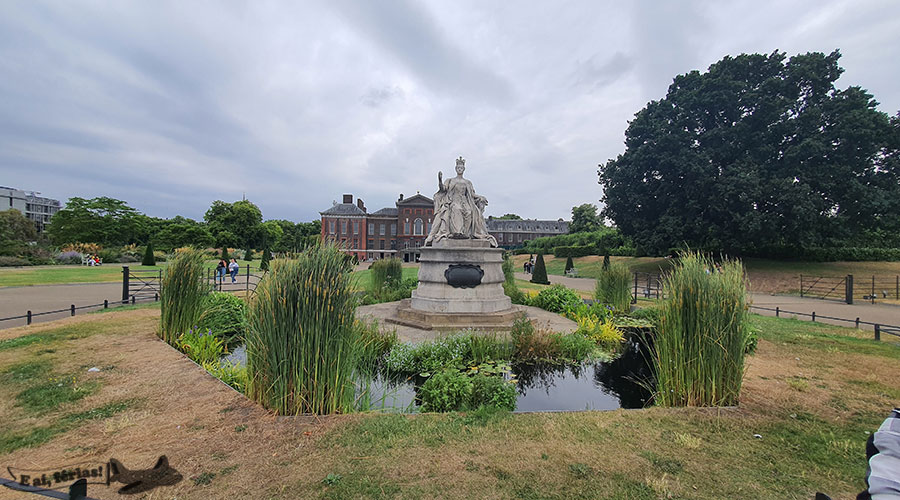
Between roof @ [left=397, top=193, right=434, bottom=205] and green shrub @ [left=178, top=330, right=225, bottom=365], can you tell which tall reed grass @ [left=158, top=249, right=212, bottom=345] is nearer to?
green shrub @ [left=178, top=330, right=225, bottom=365]

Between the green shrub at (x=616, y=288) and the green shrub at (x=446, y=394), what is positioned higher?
the green shrub at (x=616, y=288)

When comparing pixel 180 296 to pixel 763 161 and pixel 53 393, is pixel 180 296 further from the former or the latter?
pixel 763 161

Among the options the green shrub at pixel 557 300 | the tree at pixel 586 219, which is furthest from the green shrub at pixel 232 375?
the tree at pixel 586 219

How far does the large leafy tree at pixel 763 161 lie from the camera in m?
22.1

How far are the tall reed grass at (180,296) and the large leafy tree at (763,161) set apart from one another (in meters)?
27.1

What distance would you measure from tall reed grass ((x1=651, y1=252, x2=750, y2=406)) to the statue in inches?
242

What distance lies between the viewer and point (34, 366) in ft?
17.5

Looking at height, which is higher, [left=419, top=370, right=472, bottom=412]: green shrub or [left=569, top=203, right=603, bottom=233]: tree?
[left=569, top=203, right=603, bottom=233]: tree

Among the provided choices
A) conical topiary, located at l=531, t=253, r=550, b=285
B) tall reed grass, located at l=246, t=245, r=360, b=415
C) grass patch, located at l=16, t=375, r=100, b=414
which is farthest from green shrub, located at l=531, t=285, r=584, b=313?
conical topiary, located at l=531, t=253, r=550, b=285

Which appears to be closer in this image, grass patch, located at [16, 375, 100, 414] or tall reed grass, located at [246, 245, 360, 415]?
tall reed grass, located at [246, 245, 360, 415]

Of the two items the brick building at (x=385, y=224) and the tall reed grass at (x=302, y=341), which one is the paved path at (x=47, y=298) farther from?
the brick building at (x=385, y=224)

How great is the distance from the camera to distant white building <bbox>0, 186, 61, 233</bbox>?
267ft

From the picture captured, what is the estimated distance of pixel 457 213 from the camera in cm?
1022

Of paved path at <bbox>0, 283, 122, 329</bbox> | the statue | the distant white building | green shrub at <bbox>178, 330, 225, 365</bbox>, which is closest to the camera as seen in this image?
green shrub at <bbox>178, 330, 225, 365</bbox>
